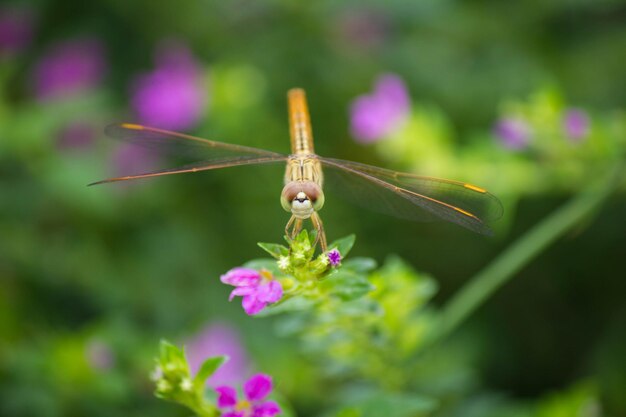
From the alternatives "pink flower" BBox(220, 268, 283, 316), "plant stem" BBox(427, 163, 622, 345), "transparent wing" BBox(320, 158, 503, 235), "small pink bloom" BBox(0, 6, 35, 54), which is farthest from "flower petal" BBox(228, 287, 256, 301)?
"small pink bloom" BBox(0, 6, 35, 54)

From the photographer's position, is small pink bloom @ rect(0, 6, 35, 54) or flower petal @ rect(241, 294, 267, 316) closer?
flower petal @ rect(241, 294, 267, 316)

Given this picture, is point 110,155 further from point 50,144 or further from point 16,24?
point 16,24

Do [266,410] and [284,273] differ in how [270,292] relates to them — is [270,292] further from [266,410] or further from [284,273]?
[266,410]

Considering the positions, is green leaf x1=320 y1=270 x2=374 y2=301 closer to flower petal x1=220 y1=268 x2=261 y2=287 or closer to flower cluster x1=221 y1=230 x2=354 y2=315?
flower cluster x1=221 y1=230 x2=354 y2=315

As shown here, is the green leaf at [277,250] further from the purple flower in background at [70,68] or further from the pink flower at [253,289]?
the purple flower in background at [70,68]

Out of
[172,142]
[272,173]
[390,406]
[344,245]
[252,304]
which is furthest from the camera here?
[272,173]

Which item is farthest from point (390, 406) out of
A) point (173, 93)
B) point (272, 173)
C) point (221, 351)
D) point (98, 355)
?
point (173, 93)
